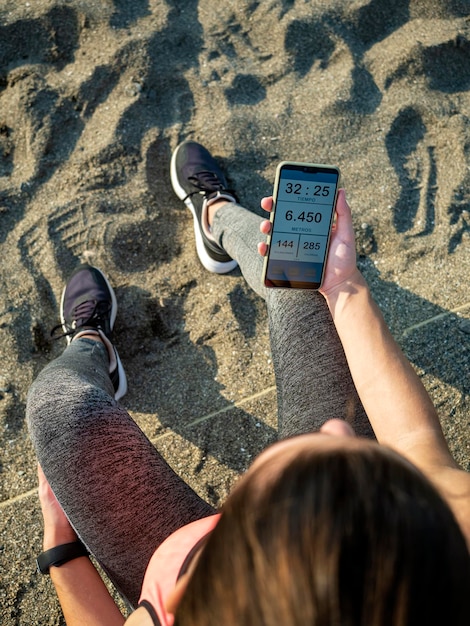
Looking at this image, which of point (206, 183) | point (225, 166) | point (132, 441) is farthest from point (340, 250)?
point (225, 166)

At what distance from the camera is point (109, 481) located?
1328mm

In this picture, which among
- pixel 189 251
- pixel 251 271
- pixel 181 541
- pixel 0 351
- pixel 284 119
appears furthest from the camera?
pixel 284 119

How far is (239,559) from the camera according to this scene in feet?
1.98

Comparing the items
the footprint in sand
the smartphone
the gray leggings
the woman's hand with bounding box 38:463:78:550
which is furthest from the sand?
the smartphone

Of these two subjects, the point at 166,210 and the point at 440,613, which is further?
the point at 166,210

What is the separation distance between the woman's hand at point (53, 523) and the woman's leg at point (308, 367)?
677mm

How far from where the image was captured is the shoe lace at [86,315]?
6.47ft

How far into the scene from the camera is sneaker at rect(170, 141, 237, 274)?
6.91ft

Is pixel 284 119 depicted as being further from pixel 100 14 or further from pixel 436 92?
pixel 100 14

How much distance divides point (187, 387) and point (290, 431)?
701 millimetres

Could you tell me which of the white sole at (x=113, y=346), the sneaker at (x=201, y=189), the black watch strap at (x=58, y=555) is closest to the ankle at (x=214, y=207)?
the sneaker at (x=201, y=189)

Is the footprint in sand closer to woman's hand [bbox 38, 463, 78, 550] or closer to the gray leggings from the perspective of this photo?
the gray leggings

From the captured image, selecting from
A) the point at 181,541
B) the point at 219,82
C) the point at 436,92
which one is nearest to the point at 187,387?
the point at 181,541

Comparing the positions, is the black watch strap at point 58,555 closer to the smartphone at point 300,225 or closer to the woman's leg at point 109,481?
the woman's leg at point 109,481
